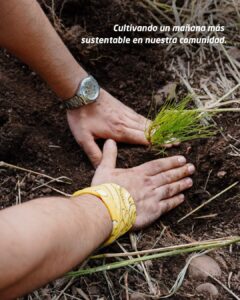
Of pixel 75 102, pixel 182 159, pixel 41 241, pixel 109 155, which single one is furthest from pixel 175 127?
pixel 41 241

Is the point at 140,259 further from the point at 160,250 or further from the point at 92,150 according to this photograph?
the point at 92,150

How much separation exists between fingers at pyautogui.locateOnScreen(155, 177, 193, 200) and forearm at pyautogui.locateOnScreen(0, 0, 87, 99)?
1.38 feet

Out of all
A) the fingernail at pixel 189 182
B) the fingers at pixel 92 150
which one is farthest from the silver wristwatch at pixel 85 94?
the fingernail at pixel 189 182

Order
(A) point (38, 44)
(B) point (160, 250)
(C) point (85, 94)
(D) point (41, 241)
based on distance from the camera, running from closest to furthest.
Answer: (D) point (41, 241) < (B) point (160, 250) < (A) point (38, 44) < (C) point (85, 94)

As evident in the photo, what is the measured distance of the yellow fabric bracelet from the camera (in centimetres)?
137

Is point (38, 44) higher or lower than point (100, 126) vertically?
higher

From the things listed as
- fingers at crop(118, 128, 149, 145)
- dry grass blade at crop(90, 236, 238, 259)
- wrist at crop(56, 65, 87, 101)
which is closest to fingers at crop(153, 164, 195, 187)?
fingers at crop(118, 128, 149, 145)

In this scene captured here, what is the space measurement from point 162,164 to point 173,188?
0.27 feet

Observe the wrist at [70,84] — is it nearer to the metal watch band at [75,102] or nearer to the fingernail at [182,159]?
the metal watch band at [75,102]

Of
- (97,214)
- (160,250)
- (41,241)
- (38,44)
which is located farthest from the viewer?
(38,44)

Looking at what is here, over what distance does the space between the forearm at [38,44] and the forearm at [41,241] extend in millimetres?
539

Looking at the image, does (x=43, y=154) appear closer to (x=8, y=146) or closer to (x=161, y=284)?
(x=8, y=146)

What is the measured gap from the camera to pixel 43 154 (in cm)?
169

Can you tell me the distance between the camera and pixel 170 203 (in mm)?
1592
